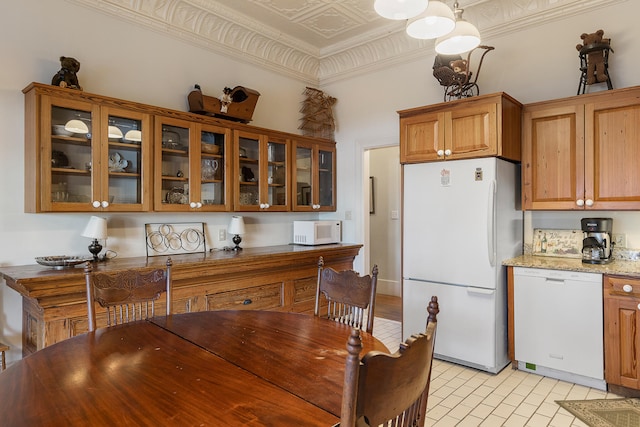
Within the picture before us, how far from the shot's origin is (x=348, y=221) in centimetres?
461

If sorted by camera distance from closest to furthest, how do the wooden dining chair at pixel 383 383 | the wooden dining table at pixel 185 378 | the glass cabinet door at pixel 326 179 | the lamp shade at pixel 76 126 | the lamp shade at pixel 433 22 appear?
the wooden dining chair at pixel 383 383 < the wooden dining table at pixel 185 378 < the lamp shade at pixel 433 22 < the lamp shade at pixel 76 126 < the glass cabinet door at pixel 326 179

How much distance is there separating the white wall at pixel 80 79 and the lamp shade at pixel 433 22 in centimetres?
236

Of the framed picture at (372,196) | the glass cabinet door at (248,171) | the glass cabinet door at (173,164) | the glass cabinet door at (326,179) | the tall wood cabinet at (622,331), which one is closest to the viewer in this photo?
the tall wood cabinet at (622,331)

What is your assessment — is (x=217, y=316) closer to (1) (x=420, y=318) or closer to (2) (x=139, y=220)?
(2) (x=139, y=220)

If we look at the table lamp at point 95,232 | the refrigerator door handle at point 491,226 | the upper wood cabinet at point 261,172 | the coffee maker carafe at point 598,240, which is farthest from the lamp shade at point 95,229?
the coffee maker carafe at point 598,240

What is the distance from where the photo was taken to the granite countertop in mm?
2568

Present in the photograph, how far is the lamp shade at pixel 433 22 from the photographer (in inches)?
70.4

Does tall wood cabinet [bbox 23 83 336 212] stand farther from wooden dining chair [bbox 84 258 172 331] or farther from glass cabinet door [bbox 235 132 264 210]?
wooden dining chair [bbox 84 258 172 331]

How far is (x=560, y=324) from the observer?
2795 mm

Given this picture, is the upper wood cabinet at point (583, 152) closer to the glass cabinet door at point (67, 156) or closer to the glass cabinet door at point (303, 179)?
the glass cabinet door at point (303, 179)

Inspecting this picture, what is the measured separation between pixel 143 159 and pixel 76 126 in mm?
473

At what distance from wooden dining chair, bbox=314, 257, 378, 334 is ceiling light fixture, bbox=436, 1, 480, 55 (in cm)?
128

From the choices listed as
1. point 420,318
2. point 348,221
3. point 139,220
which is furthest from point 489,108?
point 139,220

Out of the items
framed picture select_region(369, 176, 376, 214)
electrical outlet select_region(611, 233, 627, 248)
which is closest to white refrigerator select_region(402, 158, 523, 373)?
electrical outlet select_region(611, 233, 627, 248)
